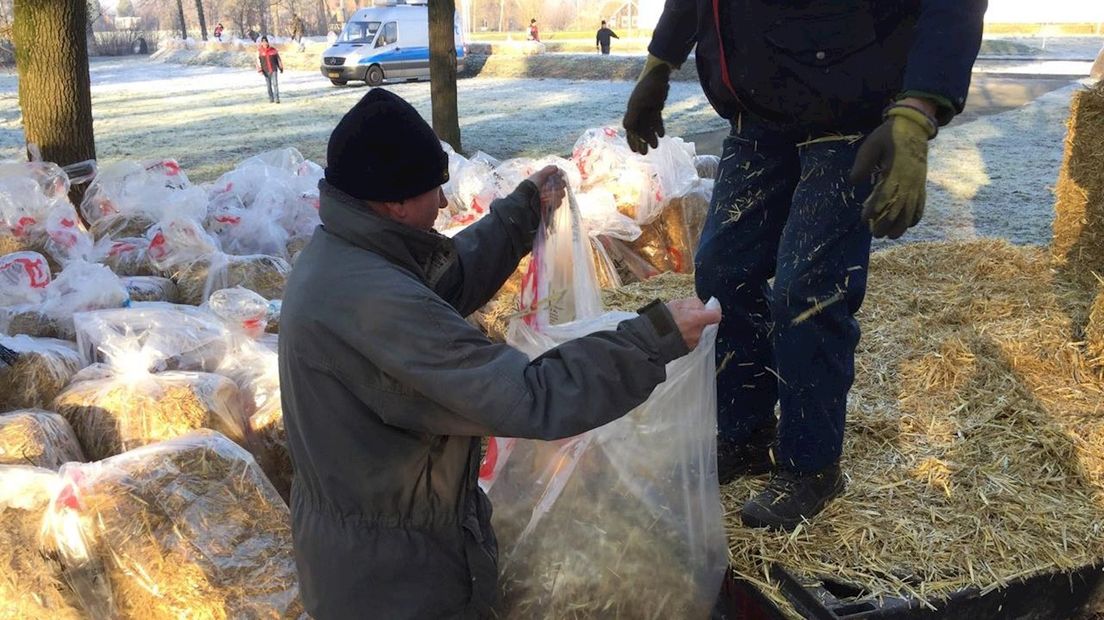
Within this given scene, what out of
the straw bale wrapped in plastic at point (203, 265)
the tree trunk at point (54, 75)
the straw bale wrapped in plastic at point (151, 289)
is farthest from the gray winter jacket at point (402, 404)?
the tree trunk at point (54, 75)

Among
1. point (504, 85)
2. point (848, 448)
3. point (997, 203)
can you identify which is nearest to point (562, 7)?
point (504, 85)

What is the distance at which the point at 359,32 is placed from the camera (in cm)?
2502

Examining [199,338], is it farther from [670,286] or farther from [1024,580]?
[1024,580]

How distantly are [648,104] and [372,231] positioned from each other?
1164mm

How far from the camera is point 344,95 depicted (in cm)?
1947

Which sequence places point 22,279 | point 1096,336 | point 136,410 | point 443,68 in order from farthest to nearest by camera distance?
point 443,68
point 22,279
point 1096,336
point 136,410

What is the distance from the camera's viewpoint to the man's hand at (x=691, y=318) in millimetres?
1496

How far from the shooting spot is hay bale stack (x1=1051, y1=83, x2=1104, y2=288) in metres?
3.88

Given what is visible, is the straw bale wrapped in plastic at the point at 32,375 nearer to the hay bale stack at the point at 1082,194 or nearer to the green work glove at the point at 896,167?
the green work glove at the point at 896,167

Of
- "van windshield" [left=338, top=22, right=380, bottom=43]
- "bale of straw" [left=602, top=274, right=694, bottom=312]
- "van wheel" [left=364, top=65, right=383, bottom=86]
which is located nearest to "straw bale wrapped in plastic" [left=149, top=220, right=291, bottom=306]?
"bale of straw" [left=602, top=274, right=694, bottom=312]

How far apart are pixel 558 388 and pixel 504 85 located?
67.9 feet

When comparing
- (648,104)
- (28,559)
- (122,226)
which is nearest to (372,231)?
(648,104)

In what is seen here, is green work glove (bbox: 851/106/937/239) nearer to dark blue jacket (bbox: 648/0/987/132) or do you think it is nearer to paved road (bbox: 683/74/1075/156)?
dark blue jacket (bbox: 648/0/987/132)

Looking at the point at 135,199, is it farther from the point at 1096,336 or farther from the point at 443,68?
the point at 1096,336
